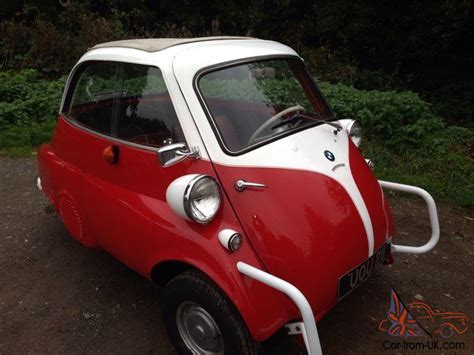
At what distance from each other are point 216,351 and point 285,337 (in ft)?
1.55

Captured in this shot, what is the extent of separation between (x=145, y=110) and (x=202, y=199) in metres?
0.83

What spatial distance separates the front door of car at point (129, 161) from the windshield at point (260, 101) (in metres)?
0.25

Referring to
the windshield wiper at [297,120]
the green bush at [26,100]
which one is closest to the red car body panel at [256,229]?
the windshield wiper at [297,120]

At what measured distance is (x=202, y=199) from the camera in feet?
6.83

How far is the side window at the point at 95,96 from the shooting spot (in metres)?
2.78

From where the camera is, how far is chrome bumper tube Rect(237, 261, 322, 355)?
1.74 m

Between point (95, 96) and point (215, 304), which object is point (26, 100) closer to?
point (95, 96)

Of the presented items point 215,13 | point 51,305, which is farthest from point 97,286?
point 215,13

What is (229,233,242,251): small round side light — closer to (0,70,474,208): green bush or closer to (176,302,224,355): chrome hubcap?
(176,302,224,355): chrome hubcap

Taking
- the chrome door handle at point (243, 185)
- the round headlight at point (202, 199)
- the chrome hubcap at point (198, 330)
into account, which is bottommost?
the chrome hubcap at point (198, 330)

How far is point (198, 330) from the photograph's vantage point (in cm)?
226

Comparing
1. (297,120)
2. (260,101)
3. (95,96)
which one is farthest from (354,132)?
(95,96)

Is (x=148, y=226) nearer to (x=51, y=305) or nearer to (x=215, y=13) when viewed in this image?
(x=51, y=305)

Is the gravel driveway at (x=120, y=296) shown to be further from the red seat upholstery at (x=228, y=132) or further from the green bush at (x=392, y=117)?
the green bush at (x=392, y=117)
